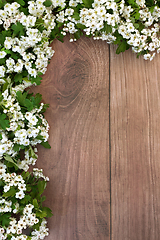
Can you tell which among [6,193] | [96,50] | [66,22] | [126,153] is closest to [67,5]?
[66,22]

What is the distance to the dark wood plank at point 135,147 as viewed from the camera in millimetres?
1167

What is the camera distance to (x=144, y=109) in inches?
47.8

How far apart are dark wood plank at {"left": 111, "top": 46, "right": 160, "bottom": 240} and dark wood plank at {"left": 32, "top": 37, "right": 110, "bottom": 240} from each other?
0.05 metres

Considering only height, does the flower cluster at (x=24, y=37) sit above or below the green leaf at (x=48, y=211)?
above

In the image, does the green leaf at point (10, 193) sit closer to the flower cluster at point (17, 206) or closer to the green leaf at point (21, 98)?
the flower cluster at point (17, 206)

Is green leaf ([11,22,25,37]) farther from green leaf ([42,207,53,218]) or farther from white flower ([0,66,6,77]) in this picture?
green leaf ([42,207,53,218])

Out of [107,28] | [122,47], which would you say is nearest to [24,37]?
[107,28]

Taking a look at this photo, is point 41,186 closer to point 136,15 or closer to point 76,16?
point 76,16

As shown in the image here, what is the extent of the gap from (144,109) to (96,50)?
0.44 metres

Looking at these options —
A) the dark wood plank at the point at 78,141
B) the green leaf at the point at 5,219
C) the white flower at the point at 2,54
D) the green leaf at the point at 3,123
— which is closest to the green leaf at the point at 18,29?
the white flower at the point at 2,54

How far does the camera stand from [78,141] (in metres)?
1.19

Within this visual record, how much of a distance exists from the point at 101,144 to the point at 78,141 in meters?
0.13

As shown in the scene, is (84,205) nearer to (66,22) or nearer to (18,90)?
(18,90)

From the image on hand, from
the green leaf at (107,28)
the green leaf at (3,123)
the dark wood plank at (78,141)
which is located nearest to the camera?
the green leaf at (3,123)
